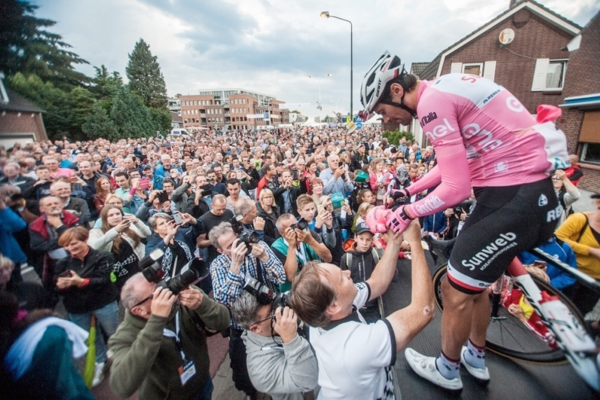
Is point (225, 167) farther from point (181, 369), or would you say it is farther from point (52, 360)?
point (52, 360)

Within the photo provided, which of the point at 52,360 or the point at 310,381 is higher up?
the point at 52,360

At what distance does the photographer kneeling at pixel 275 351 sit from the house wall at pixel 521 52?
14.3 m

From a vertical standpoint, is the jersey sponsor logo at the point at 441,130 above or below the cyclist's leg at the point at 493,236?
above

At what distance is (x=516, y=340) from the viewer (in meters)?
2.45

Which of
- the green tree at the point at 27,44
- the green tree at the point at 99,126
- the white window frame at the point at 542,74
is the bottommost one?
the green tree at the point at 99,126

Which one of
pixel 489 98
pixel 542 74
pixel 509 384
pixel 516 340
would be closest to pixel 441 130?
pixel 489 98

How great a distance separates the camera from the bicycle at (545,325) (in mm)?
1274

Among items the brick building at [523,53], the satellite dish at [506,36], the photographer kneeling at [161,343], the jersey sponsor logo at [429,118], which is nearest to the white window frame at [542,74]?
the brick building at [523,53]

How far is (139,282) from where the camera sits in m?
1.85

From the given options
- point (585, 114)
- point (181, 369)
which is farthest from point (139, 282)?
point (585, 114)

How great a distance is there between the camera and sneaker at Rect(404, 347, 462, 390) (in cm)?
190

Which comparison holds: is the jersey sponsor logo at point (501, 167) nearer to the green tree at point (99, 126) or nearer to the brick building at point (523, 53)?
the green tree at point (99, 126)

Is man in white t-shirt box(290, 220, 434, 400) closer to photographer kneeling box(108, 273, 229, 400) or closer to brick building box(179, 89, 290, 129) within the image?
photographer kneeling box(108, 273, 229, 400)

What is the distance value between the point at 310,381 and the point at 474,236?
1.35 metres
